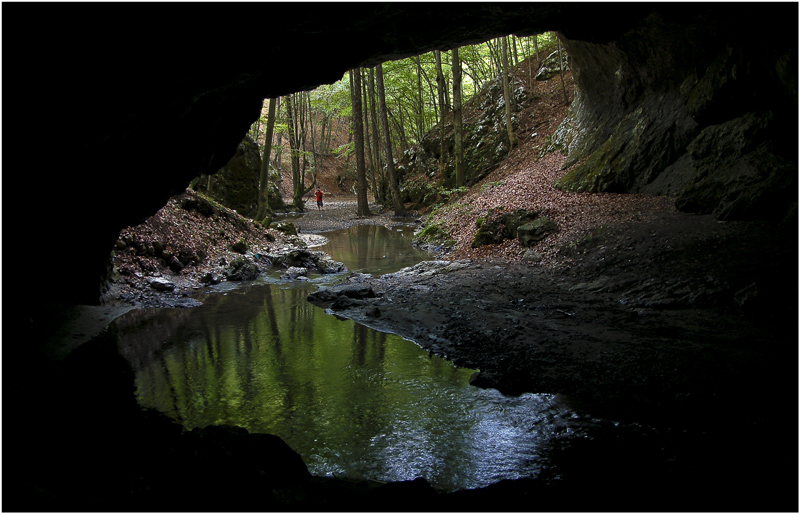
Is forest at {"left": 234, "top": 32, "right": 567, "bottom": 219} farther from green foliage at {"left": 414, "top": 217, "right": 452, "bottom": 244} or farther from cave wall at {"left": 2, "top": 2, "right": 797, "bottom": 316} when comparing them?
cave wall at {"left": 2, "top": 2, "right": 797, "bottom": 316}

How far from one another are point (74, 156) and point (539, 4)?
565 centimetres

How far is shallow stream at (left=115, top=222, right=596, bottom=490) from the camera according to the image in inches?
168

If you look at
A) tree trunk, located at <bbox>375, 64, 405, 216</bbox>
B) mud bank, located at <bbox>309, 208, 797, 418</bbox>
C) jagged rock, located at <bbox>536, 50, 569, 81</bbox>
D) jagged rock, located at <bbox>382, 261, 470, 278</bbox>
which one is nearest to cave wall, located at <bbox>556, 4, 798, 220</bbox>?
mud bank, located at <bbox>309, 208, 797, 418</bbox>

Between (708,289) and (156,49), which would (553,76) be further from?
(156,49)

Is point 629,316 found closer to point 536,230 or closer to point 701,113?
point 536,230

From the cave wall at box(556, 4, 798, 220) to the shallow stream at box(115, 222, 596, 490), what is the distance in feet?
18.2

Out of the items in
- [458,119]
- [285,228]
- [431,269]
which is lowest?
[431,269]

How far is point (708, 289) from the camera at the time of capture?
279 inches

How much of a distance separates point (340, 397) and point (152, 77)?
3.90 metres

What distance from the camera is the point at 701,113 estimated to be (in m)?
11.3

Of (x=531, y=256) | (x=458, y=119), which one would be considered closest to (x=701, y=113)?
(x=531, y=256)

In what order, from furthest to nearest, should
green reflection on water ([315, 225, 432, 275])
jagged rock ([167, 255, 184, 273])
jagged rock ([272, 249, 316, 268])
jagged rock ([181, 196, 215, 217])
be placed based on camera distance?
jagged rock ([181, 196, 215, 217])
green reflection on water ([315, 225, 432, 275])
jagged rock ([272, 249, 316, 268])
jagged rock ([167, 255, 184, 273])

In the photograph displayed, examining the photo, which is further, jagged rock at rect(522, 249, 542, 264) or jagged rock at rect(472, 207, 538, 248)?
jagged rock at rect(472, 207, 538, 248)

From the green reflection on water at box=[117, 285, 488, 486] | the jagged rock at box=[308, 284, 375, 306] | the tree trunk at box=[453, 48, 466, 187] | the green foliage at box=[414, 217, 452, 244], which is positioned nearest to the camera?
the green reflection on water at box=[117, 285, 488, 486]
